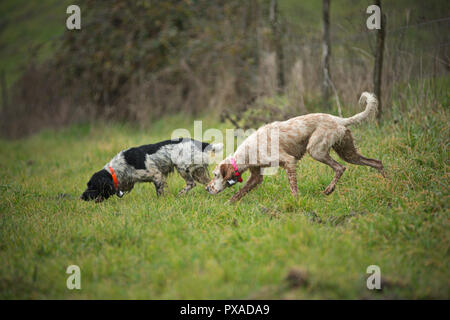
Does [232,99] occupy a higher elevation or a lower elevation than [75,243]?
higher

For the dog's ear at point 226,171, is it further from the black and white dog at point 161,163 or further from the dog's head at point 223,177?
the black and white dog at point 161,163

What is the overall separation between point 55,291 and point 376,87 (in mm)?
5943

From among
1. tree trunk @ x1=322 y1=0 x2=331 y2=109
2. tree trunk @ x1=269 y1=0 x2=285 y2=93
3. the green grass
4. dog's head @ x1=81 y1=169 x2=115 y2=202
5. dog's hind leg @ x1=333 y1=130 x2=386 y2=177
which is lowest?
dog's head @ x1=81 y1=169 x2=115 y2=202

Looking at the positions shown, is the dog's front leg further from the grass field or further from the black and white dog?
the black and white dog

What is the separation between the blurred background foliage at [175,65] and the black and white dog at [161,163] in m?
2.92

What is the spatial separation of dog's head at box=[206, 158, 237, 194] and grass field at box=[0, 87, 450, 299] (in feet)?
0.89

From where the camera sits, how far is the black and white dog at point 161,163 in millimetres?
5562

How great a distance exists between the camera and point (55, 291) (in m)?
3.12

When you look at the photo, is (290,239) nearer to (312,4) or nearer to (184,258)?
(184,258)

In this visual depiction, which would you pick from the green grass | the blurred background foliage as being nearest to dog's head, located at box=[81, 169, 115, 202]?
the blurred background foliage

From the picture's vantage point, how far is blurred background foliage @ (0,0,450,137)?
897 cm

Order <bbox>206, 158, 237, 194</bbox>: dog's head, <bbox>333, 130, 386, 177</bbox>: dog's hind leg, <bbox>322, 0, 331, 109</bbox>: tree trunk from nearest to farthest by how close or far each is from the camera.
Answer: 1. <bbox>333, 130, 386, 177</bbox>: dog's hind leg
2. <bbox>206, 158, 237, 194</bbox>: dog's head
3. <bbox>322, 0, 331, 109</bbox>: tree trunk

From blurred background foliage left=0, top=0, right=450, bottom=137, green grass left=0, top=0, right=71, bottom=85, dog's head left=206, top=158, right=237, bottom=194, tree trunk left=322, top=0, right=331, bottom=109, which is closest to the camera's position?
dog's head left=206, top=158, right=237, bottom=194

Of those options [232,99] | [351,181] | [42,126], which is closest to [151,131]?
[232,99]
